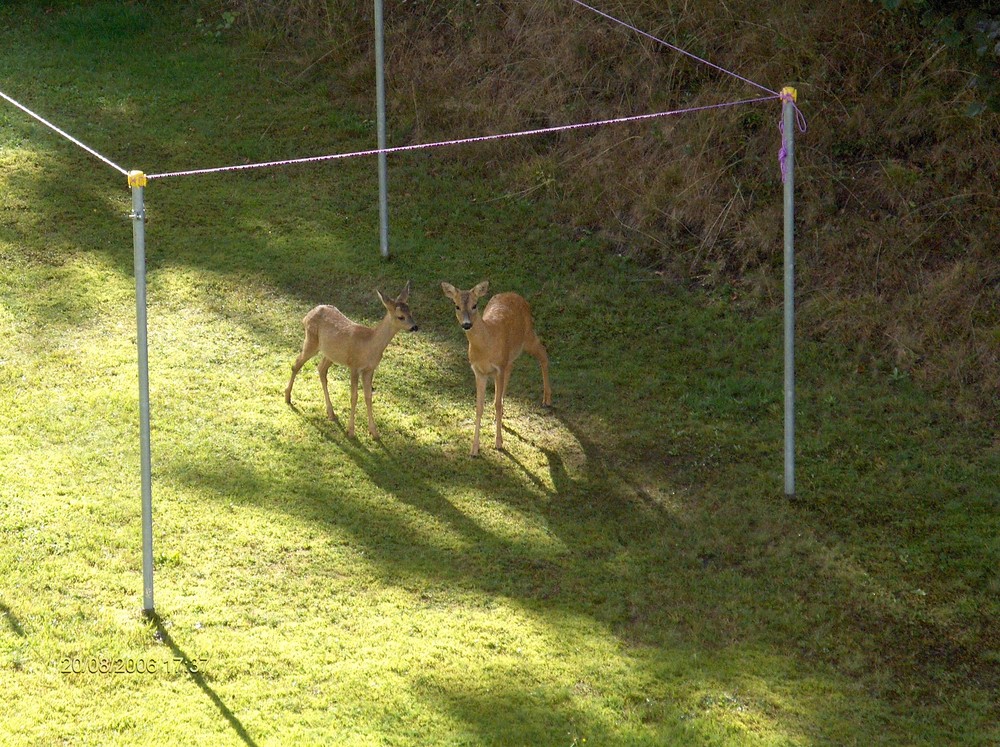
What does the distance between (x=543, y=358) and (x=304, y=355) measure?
197 centimetres

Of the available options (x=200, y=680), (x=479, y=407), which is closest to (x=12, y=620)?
(x=200, y=680)

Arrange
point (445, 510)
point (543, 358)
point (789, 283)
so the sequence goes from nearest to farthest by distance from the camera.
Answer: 1. point (789, 283)
2. point (445, 510)
3. point (543, 358)

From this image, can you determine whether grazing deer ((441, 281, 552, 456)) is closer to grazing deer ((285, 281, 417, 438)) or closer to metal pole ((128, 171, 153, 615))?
grazing deer ((285, 281, 417, 438))

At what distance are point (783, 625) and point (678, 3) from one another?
28.3ft

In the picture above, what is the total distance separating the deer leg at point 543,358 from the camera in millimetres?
10188

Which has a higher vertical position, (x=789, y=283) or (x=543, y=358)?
(x=789, y=283)

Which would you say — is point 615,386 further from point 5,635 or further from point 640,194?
point 5,635

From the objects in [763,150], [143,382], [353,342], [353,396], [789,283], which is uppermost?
[763,150]

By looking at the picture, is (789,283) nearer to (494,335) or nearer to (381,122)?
(494,335)

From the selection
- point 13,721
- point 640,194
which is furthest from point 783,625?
point 640,194

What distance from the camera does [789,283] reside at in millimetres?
8625

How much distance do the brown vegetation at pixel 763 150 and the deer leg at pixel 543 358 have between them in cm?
256

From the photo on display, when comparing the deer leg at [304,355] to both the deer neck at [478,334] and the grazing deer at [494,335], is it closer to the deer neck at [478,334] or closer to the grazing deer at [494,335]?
the grazing deer at [494,335]
